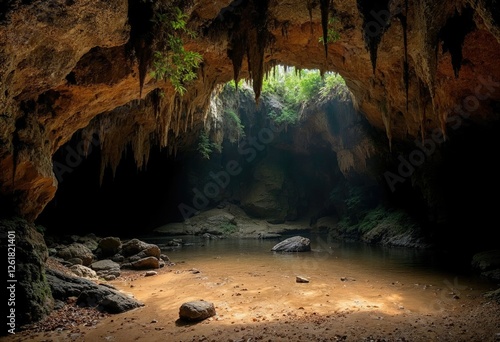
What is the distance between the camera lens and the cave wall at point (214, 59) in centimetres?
501

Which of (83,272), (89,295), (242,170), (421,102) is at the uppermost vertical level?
(421,102)

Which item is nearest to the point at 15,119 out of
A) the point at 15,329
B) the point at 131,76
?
the point at 131,76

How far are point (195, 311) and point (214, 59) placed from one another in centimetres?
758

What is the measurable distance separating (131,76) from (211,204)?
2094 centimetres

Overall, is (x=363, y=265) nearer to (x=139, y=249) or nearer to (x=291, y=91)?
(x=139, y=249)

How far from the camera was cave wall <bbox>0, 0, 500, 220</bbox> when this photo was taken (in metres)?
5.01

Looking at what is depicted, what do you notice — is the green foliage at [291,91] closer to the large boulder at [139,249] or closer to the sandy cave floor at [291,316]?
→ the large boulder at [139,249]

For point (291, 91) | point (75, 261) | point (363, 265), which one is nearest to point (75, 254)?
point (75, 261)

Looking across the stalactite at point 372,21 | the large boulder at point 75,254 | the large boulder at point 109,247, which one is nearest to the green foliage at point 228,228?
the large boulder at point 109,247

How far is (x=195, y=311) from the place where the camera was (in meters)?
5.58

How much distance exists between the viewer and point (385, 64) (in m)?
10.2

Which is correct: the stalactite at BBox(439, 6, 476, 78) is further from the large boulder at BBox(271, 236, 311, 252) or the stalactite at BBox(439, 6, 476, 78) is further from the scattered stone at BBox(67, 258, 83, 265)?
the scattered stone at BBox(67, 258, 83, 265)

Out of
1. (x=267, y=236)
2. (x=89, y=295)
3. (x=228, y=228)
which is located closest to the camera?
(x=89, y=295)

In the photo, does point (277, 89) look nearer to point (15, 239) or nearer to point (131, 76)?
point (131, 76)
